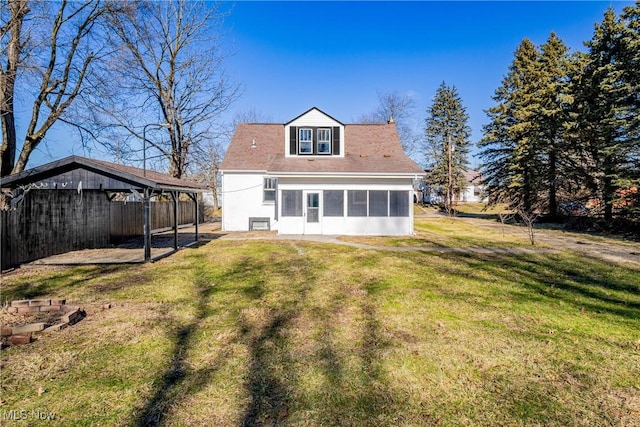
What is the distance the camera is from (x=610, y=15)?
1811cm

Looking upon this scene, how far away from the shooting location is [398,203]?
15508 millimetres

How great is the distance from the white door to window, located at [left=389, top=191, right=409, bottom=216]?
3556 millimetres

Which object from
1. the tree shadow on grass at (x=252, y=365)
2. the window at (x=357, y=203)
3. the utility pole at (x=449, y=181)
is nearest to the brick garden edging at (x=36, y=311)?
the tree shadow on grass at (x=252, y=365)

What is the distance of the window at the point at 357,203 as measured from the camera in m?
15.4

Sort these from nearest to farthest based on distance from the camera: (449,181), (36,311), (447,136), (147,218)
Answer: (36,311) → (147,218) → (449,181) → (447,136)

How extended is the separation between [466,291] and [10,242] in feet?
38.5

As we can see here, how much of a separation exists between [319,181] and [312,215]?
1.71 metres

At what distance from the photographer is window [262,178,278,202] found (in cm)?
1811

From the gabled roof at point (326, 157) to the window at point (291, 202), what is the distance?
1.15 meters

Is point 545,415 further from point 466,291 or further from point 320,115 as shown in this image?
point 320,115

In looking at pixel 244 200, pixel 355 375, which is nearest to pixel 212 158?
pixel 244 200

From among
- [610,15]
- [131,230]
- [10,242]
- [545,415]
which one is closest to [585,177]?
[610,15]

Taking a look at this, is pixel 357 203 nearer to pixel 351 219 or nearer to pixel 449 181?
pixel 351 219

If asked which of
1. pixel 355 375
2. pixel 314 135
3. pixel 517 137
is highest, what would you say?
pixel 517 137
